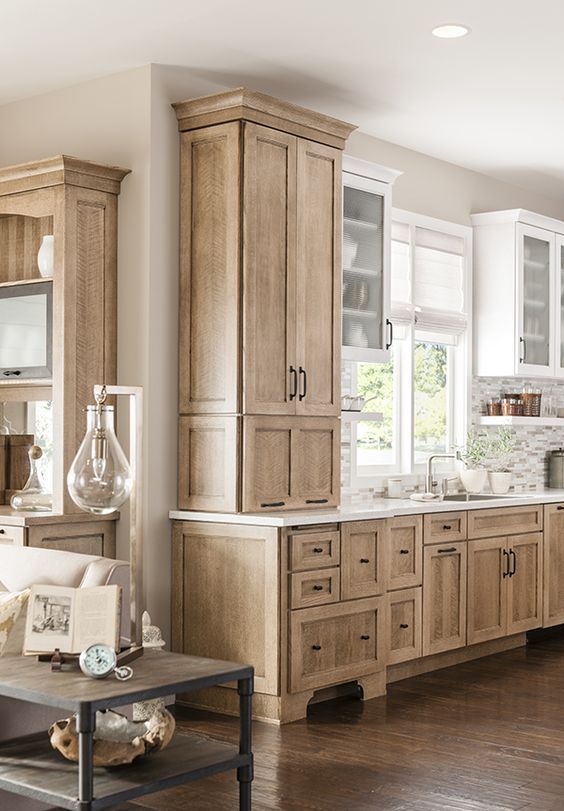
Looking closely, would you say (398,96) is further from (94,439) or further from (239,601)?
(94,439)

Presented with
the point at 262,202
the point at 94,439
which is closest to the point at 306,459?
the point at 262,202

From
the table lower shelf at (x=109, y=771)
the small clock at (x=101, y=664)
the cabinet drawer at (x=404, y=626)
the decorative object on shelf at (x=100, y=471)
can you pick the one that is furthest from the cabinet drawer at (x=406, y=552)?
the small clock at (x=101, y=664)

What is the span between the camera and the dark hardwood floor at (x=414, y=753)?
12.4 feet

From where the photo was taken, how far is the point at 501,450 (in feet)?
23.7

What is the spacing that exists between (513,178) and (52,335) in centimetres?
358

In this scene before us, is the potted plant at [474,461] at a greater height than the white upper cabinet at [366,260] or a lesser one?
lesser

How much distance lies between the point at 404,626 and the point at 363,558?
544 mm

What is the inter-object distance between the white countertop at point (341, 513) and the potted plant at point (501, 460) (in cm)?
62

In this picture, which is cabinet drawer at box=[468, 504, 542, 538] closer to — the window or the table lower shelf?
the window

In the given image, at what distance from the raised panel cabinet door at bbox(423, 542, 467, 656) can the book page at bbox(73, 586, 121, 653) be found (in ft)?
8.67

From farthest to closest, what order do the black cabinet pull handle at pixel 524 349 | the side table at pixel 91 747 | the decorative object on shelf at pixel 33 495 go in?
1. the black cabinet pull handle at pixel 524 349
2. the decorative object on shelf at pixel 33 495
3. the side table at pixel 91 747

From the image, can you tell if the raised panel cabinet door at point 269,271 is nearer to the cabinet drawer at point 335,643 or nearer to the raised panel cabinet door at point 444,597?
the cabinet drawer at point 335,643

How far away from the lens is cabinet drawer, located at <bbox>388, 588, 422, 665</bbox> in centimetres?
539

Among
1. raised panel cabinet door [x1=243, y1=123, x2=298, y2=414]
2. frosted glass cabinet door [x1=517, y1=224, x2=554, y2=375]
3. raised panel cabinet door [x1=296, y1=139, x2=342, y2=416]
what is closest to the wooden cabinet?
frosted glass cabinet door [x1=517, y1=224, x2=554, y2=375]
